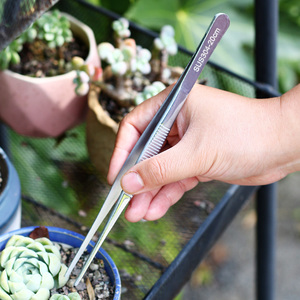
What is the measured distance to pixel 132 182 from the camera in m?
0.46

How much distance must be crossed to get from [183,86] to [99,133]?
24 cm

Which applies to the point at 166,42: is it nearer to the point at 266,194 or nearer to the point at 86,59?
the point at 86,59

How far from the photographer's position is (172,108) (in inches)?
19.3

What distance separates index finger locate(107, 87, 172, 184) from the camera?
0.53 meters

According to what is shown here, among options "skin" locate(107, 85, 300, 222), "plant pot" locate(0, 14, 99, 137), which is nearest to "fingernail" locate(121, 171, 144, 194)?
"skin" locate(107, 85, 300, 222)

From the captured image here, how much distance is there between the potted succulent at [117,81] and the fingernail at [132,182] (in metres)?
0.20

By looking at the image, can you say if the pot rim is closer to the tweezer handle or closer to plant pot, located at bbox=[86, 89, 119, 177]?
plant pot, located at bbox=[86, 89, 119, 177]

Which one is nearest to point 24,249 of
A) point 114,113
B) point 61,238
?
point 61,238

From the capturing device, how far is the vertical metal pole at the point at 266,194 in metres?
0.70

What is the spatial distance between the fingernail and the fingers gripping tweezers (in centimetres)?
1

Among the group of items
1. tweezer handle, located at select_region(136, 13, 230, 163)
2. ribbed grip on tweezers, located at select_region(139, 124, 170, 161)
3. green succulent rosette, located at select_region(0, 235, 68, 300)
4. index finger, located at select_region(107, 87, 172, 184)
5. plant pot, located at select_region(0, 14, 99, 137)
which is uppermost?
tweezer handle, located at select_region(136, 13, 230, 163)

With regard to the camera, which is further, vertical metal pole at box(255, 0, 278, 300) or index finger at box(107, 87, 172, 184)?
vertical metal pole at box(255, 0, 278, 300)

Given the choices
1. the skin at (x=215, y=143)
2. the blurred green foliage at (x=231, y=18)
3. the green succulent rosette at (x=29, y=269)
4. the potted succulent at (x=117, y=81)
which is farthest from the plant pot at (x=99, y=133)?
the blurred green foliage at (x=231, y=18)

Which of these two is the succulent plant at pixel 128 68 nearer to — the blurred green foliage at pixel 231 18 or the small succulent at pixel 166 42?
the small succulent at pixel 166 42
